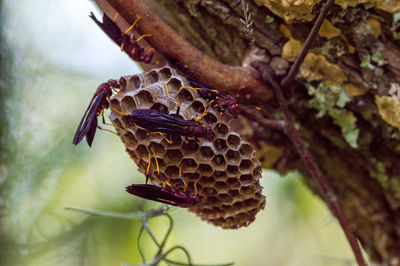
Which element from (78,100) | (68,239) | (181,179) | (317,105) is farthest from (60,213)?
(317,105)

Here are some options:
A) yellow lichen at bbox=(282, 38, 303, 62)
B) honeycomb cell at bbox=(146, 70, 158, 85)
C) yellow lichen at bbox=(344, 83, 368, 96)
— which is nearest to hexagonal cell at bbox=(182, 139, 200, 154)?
honeycomb cell at bbox=(146, 70, 158, 85)

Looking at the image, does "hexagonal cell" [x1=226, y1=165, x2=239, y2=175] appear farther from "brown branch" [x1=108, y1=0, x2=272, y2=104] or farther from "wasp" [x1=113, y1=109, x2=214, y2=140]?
"brown branch" [x1=108, y1=0, x2=272, y2=104]

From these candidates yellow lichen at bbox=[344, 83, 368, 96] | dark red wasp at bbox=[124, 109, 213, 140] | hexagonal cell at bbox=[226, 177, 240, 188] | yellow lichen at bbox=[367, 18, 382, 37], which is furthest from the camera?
yellow lichen at bbox=[344, 83, 368, 96]

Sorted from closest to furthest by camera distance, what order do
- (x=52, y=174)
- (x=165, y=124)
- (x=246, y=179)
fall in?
(x=165, y=124) → (x=246, y=179) → (x=52, y=174)

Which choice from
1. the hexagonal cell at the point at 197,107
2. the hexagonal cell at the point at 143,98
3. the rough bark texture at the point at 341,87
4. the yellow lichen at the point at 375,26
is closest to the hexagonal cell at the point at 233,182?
the hexagonal cell at the point at 197,107

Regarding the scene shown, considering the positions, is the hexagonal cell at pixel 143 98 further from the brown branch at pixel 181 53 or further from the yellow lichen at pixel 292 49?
the yellow lichen at pixel 292 49

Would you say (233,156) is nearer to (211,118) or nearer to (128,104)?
(211,118)

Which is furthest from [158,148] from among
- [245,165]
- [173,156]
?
[245,165]
